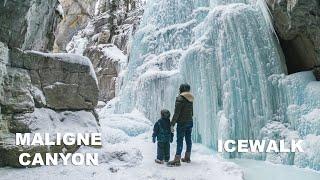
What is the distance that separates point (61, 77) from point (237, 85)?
18.3ft

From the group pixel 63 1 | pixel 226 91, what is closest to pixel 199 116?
pixel 226 91

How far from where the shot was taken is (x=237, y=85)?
478 inches

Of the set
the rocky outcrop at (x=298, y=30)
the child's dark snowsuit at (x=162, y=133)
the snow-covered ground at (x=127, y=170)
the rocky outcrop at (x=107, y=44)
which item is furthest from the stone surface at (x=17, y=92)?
the rocky outcrop at (x=107, y=44)

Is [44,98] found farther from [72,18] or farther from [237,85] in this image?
[72,18]

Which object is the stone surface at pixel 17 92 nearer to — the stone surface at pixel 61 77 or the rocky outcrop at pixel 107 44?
the stone surface at pixel 61 77

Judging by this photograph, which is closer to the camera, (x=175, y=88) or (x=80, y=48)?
(x=175, y=88)

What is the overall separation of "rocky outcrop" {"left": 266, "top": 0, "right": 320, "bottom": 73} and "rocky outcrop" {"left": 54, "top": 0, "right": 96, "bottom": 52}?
33245 millimetres

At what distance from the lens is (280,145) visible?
10.8m

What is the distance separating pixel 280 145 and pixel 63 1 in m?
40.5

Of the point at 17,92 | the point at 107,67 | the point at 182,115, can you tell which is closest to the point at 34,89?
the point at 17,92

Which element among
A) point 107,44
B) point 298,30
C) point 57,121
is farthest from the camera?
point 107,44

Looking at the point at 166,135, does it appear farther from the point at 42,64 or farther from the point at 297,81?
the point at 297,81

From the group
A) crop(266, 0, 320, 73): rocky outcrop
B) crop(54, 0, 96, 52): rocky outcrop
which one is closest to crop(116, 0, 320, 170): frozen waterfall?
crop(266, 0, 320, 73): rocky outcrop

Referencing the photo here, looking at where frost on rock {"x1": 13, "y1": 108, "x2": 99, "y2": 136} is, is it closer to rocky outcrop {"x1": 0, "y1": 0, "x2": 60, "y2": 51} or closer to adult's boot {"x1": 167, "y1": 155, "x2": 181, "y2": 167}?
rocky outcrop {"x1": 0, "y1": 0, "x2": 60, "y2": 51}
